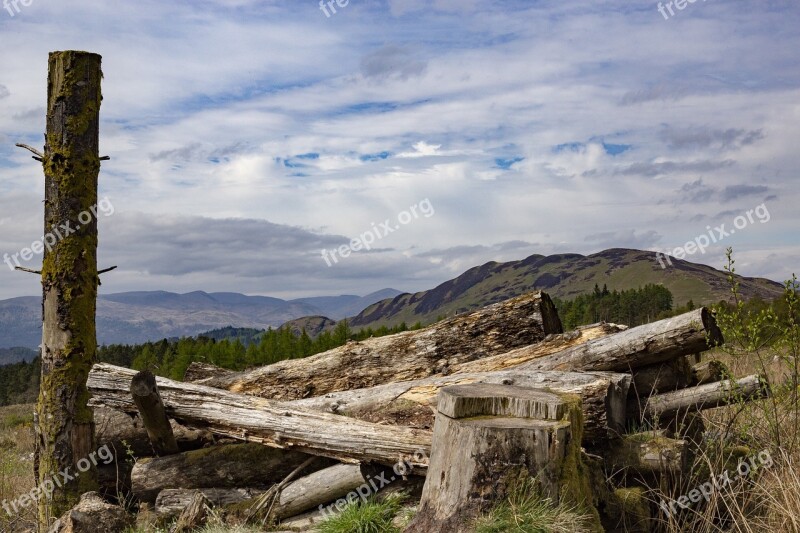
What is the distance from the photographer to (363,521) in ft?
21.9

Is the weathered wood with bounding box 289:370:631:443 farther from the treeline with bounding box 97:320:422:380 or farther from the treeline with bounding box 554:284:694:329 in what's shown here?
the treeline with bounding box 554:284:694:329

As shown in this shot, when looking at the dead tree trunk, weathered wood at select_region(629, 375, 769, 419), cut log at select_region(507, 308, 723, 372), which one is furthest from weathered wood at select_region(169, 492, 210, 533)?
weathered wood at select_region(629, 375, 769, 419)

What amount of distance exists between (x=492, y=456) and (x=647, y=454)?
2680mm

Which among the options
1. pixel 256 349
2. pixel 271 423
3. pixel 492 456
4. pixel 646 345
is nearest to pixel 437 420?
pixel 492 456

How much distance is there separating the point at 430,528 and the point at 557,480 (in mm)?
1169

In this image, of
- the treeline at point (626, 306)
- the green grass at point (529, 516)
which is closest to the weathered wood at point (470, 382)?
the green grass at point (529, 516)

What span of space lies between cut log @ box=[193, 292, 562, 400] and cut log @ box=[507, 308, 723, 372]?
1.50 m

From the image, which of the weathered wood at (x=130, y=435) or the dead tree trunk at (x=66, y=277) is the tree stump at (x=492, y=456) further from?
the dead tree trunk at (x=66, y=277)

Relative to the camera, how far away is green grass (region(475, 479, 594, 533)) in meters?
5.33

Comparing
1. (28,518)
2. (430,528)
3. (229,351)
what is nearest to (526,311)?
(430,528)

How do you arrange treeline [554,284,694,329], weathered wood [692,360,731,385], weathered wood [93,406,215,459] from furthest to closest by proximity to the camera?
treeline [554,284,694,329] → weathered wood [93,406,215,459] → weathered wood [692,360,731,385]

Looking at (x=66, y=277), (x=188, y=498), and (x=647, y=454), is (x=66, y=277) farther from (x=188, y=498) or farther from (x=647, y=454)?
(x=647, y=454)

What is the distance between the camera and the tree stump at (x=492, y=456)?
5.62m

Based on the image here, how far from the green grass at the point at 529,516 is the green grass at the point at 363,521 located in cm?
153
